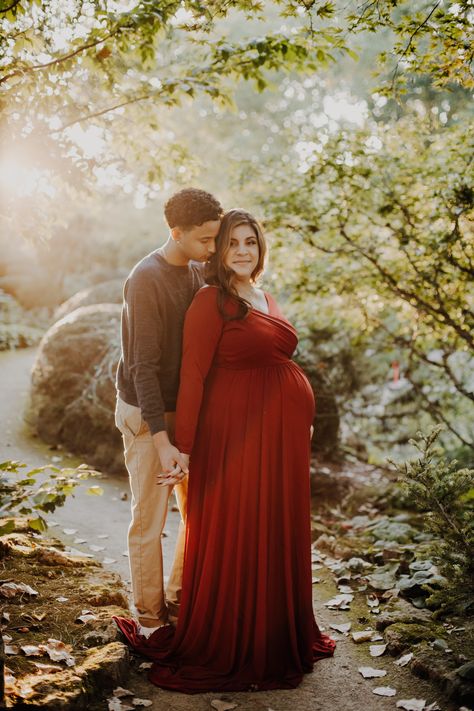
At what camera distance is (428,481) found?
10.5 ft

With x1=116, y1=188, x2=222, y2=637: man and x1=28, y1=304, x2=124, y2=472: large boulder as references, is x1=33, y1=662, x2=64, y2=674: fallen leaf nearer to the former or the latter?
x1=116, y1=188, x2=222, y2=637: man

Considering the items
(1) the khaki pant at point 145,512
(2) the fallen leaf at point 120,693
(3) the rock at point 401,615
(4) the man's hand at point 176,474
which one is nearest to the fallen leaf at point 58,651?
(2) the fallen leaf at point 120,693

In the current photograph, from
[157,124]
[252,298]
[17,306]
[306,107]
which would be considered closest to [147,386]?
[252,298]

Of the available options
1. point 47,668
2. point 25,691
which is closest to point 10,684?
point 25,691

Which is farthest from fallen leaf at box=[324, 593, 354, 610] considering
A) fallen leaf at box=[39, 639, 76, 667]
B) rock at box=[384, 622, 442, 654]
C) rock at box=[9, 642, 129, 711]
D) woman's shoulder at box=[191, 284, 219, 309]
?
woman's shoulder at box=[191, 284, 219, 309]

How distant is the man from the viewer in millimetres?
3129

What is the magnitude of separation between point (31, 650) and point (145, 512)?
0.85m

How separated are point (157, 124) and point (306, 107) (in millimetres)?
→ 19323

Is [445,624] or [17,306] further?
[17,306]

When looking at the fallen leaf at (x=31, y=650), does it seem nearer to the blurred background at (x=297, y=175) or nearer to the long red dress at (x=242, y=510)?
the long red dress at (x=242, y=510)

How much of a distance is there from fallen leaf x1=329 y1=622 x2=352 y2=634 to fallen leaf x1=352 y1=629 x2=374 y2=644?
0.37 ft

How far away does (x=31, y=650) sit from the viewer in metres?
2.86

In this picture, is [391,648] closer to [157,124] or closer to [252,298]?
[252,298]

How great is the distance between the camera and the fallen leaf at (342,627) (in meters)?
3.67
